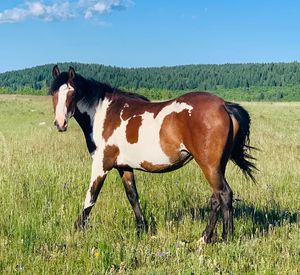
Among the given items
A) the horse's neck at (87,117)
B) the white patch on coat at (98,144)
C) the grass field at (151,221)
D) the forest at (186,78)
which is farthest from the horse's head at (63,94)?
the forest at (186,78)

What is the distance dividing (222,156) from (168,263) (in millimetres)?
1584

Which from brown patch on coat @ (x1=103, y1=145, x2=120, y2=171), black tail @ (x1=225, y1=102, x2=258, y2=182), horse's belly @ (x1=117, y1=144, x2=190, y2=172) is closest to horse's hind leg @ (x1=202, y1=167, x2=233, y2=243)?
horse's belly @ (x1=117, y1=144, x2=190, y2=172)

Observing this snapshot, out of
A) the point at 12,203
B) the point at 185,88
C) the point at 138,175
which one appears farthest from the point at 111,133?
the point at 185,88

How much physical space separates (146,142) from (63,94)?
1.31 metres

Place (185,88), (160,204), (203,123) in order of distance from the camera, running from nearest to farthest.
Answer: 1. (203,123)
2. (160,204)
3. (185,88)

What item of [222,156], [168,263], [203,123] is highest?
[203,123]

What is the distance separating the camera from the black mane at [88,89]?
20.0 ft

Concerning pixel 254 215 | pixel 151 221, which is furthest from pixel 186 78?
pixel 151 221

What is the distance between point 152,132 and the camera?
595 centimetres

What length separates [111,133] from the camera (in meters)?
6.34

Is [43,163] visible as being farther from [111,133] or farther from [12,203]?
[111,133]

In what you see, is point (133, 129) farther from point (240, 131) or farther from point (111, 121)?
point (240, 131)

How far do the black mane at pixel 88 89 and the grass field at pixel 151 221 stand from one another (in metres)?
1.68

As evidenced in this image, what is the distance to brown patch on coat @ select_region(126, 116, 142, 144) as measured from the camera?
6.11 m
